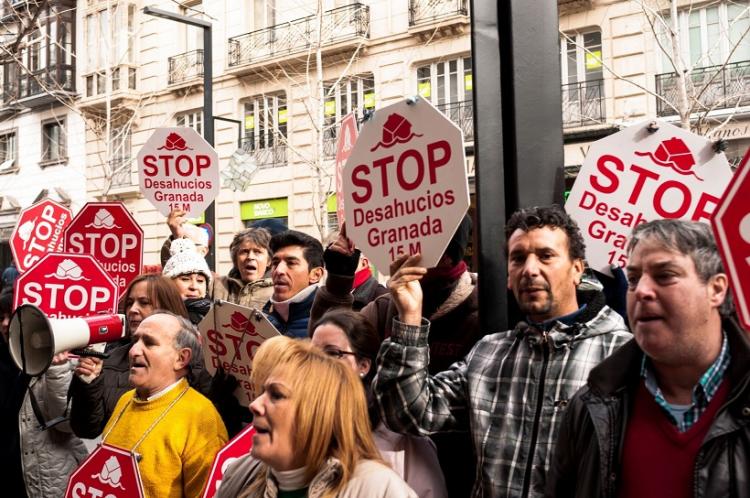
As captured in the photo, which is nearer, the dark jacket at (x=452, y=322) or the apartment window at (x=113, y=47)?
→ the dark jacket at (x=452, y=322)

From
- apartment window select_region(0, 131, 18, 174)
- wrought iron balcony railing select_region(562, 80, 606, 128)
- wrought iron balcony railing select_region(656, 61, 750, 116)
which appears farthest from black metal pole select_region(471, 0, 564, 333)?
apartment window select_region(0, 131, 18, 174)

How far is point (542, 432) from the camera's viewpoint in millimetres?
2668

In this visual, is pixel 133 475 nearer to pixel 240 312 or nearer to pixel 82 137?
pixel 240 312

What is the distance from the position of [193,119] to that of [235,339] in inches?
859

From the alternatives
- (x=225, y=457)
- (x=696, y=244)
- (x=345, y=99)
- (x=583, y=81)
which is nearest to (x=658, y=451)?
(x=696, y=244)

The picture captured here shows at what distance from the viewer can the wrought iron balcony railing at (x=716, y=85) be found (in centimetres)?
1470

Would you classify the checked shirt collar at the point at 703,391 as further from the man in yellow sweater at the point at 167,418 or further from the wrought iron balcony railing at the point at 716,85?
the wrought iron balcony railing at the point at 716,85

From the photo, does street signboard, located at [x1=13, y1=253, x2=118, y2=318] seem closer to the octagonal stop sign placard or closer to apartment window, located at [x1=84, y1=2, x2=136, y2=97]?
the octagonal stop sign placard

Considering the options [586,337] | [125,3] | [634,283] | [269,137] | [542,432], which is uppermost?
[125,3]

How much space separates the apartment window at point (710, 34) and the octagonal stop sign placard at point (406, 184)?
516 inches

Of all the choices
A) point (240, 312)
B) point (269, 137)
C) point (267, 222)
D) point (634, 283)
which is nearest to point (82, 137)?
point (269, 137)

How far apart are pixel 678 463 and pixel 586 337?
69cm

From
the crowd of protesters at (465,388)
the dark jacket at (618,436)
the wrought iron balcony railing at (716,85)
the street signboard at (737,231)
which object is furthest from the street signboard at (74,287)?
the wrought iron balcony railing at (716,85)

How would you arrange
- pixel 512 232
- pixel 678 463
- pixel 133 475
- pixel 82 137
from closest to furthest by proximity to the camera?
pixel 678 463 → pixel 512 232 → pixel 133 475 → pixel 82 137
